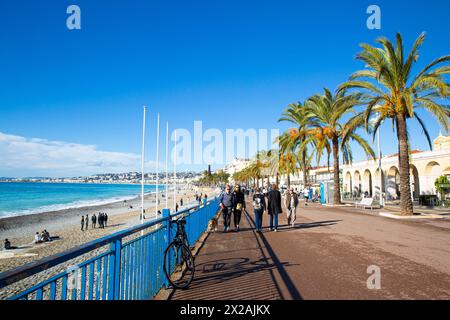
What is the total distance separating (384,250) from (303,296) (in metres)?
4.33

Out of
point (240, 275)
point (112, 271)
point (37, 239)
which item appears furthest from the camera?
point (37, 239)

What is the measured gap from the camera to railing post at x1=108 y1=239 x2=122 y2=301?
3170mm

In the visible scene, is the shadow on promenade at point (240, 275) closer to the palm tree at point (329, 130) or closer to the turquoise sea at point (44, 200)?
the palm tree at point (329, 130)

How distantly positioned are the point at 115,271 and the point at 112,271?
0.17 feet

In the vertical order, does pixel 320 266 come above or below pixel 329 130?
below

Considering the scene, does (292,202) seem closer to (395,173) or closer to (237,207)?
(237,207)

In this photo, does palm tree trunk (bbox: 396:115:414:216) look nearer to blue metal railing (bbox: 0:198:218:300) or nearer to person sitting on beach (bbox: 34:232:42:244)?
blue metal railing (bbox: 0:198:218:300)

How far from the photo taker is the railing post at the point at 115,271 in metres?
3.17

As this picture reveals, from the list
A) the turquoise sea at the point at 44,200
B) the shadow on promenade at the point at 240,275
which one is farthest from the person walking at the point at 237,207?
the turquoise sea at the point at 44,200

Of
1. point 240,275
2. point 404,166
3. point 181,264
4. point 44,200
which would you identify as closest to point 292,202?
point 240,275

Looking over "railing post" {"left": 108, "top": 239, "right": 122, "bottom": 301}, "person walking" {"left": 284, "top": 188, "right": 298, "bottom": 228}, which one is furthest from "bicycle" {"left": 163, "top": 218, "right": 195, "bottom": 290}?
"person walking" {"left": 284, "top": 188, "right": 298, "bottom": 228}

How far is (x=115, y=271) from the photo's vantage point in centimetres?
325

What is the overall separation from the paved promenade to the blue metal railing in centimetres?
63
